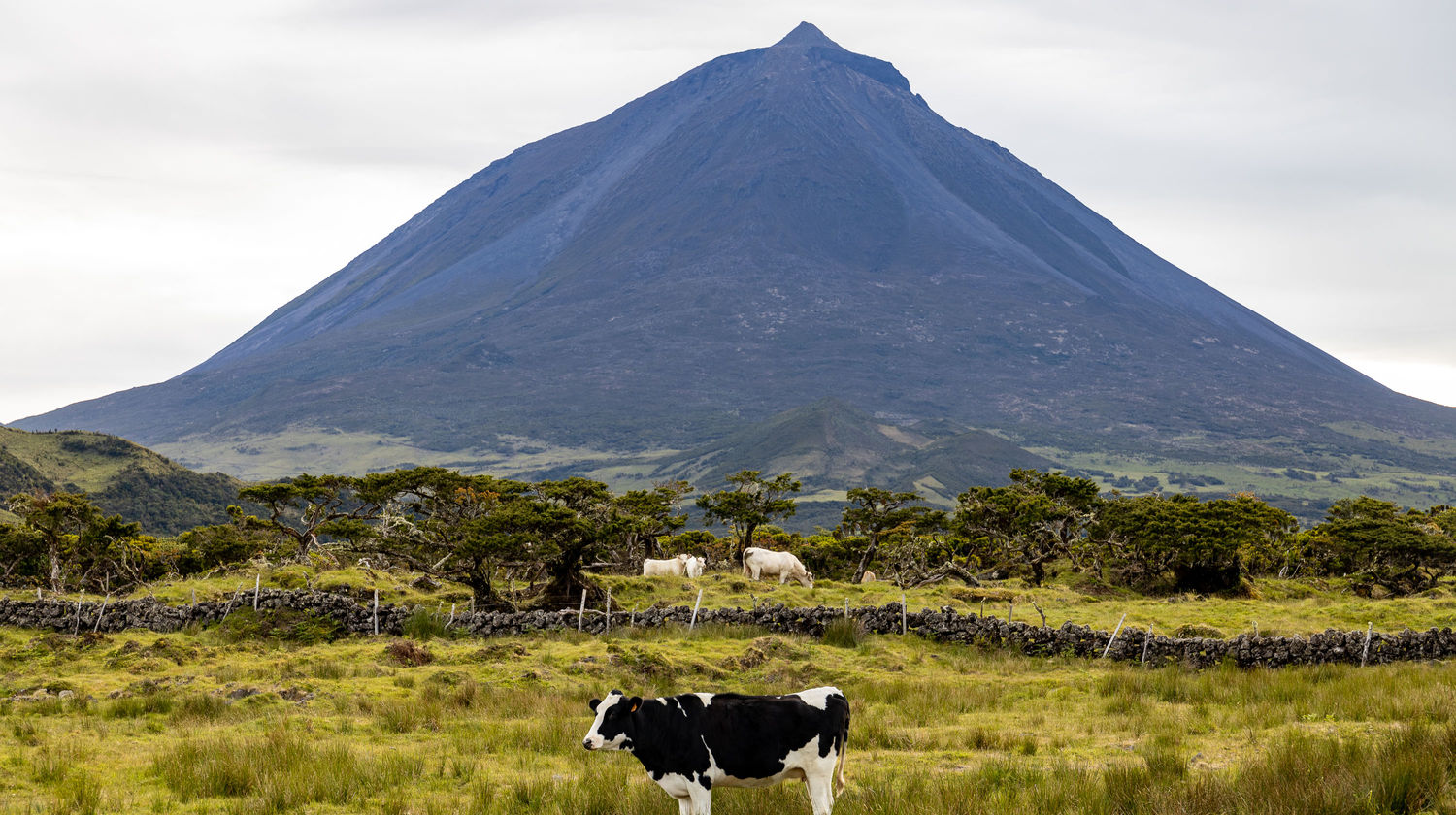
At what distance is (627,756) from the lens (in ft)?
39.9

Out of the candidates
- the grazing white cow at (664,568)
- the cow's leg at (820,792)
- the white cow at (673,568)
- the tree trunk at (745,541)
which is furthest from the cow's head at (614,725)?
the tree trunk at (745,541)

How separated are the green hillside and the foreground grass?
7190cm

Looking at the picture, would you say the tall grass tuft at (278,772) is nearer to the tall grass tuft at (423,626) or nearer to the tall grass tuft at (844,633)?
the tall grass tuft at (423,626)

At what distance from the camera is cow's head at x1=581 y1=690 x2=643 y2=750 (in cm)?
932

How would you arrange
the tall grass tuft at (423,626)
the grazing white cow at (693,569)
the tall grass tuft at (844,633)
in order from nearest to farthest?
the tall grass tuft at (844,633), the tall grass tuft at (423,626), the grazing white cow at (693,569)

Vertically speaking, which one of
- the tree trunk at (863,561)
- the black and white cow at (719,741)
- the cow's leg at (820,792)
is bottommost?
the tree trunk at (863,561)

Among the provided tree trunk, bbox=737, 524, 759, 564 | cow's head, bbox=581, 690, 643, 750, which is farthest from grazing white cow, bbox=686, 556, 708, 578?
cow's head, bbox=581, 690, 643, 750

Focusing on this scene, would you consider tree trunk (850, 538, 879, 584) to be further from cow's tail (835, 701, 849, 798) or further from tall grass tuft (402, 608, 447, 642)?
cow's tail (835, 701, 849, 798)

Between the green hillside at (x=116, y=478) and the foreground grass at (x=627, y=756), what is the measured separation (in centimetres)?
7190

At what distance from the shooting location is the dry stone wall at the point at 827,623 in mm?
19953

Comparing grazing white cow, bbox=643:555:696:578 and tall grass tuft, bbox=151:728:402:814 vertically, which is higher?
tall grass tuft, bbox=151:728:402:814

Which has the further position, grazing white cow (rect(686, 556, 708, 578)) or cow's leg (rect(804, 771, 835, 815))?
grazing white cow (rect(686, 556, 708, 578))

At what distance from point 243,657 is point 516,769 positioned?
11697 millimetres

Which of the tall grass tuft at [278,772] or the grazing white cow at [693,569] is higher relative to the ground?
the tall grass tuft at [278,772]
